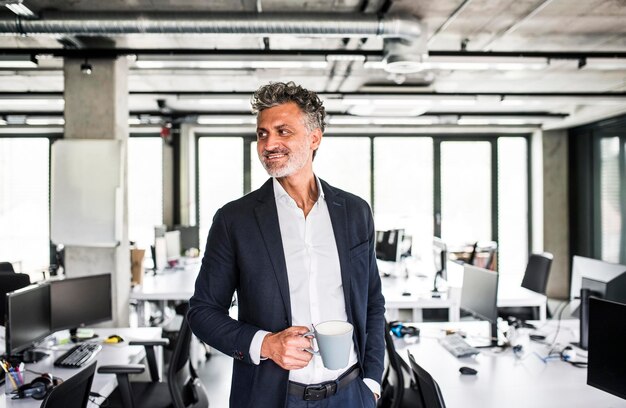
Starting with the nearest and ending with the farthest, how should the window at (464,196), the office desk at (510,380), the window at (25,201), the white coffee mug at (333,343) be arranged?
the white coffee mug at (333,343) < the office desk at (510,380) < the window at (25,201) < the window at (464,196)

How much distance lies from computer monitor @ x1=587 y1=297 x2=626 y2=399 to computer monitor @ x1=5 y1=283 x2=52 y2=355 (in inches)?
123

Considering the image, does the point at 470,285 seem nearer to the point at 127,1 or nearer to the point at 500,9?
the point at 500,9

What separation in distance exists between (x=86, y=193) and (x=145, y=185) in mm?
5146

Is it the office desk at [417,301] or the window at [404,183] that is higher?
the window at [404,183]

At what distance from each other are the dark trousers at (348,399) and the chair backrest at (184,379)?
1.12 metres

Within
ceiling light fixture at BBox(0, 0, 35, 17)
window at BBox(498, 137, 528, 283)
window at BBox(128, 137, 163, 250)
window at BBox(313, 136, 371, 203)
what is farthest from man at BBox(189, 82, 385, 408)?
window at BBox(498, 137, 528, 283)

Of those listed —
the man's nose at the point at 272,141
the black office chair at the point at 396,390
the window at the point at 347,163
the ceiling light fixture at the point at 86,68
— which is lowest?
the black office chair at the point at 396,390

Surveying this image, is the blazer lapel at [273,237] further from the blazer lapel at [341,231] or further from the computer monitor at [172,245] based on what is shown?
the computer monitor at [172,245]

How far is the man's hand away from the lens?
4.31 ft

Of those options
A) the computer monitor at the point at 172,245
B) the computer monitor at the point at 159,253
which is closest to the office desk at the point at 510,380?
the computer monitor at the point at 159,253

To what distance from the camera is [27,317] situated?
3084 millimetres

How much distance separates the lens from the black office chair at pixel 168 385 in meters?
Result: 2.60

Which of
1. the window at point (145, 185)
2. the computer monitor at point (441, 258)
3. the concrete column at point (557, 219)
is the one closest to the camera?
the computer monitor at point (441, 258)

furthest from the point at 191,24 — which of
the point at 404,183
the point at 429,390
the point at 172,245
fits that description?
the point at 404,183
